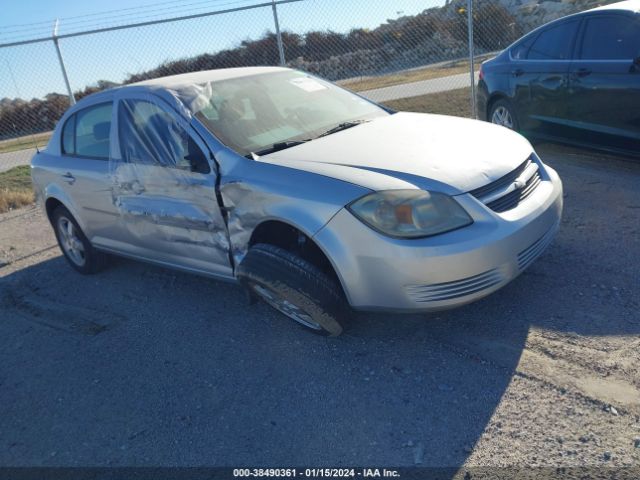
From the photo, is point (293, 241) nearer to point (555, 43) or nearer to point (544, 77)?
point (544, 77)

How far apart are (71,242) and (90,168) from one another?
1130 millimetres

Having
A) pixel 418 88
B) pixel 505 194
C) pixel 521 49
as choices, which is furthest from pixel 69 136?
pixel 418 88

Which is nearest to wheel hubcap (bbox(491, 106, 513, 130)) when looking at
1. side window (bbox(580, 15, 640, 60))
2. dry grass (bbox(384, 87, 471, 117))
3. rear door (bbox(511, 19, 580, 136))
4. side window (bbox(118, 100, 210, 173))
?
rear door (bbox(511, 19, 580, 136))

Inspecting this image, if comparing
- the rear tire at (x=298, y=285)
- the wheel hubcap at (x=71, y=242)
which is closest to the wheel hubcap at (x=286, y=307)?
the rear tire at (x=298, y=285)

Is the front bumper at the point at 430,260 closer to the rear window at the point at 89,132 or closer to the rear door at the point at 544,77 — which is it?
the rear window at the point at 89,132

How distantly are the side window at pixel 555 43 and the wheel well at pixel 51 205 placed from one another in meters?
5.16

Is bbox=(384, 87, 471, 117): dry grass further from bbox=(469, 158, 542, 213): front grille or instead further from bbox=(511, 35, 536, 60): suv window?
bbox=(469, 158, 542, 213): front grille

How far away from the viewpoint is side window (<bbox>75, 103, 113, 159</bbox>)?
15.8 ft

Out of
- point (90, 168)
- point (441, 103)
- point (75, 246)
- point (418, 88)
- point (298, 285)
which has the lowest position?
point (418, 88)

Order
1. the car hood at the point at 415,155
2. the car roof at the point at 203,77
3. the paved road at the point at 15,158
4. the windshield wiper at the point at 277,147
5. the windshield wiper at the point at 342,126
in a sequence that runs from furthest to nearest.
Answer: the paved road at the point at 15,158
the car roof at the point at 203,77
the windshield wiper at the point at 342,126
the windshield wiper at the point at 277,147
the car hood at the point at 415,155

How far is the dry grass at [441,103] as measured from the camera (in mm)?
10406

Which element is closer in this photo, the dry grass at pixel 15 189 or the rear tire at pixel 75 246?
the rear tire at pixel 75 246

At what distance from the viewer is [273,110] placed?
4.34m

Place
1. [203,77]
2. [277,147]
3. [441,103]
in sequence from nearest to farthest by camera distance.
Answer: [277,147], [203,77], [441,103]
